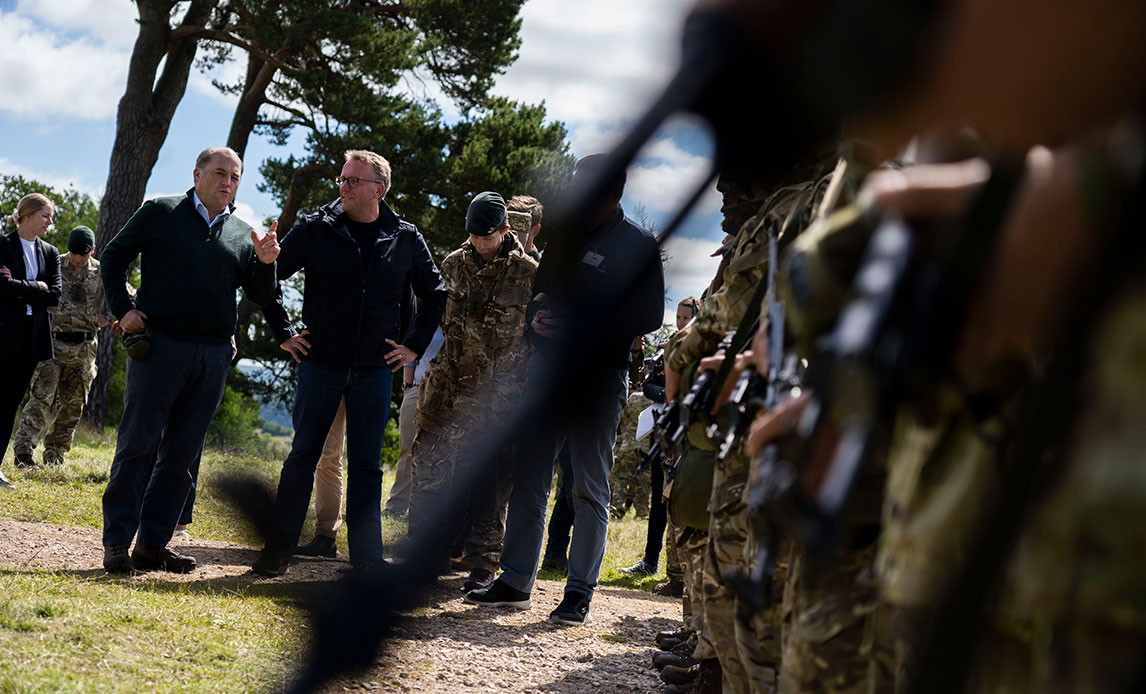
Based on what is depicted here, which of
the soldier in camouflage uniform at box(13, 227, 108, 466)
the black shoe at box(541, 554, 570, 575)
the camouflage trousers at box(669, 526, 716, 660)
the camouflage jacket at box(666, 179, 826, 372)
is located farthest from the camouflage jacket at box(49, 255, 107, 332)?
the camouflage jacket at box(666, 179, 826, 372)

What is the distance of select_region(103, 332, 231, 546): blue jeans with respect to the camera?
5.31m

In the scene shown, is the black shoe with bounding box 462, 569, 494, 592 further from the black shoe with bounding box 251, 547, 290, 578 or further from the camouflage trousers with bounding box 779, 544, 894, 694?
the camouflage trousers with bounding box 779, 544, 894, 694

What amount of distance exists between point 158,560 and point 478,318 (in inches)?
92.2

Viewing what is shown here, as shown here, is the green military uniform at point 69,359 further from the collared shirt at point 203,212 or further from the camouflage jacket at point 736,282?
the camouflage jacket at point 736,282

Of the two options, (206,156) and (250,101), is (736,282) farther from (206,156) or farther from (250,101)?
(250,101)

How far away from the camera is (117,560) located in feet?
17.0

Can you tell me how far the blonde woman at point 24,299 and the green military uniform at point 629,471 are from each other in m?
5.50

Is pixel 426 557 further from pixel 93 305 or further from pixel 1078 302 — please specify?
pixel 93 305

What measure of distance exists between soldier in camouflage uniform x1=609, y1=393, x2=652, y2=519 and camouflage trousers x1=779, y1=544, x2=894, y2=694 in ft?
28.2

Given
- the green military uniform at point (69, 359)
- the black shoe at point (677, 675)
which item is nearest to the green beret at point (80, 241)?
the green military uniform at point (69, 359)

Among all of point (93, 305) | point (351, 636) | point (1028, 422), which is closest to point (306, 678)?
point (351, 636)

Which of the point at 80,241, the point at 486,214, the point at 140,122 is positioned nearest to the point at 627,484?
the point at 80,241

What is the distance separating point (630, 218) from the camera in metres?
1.13

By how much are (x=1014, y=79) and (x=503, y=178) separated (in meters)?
19.0
